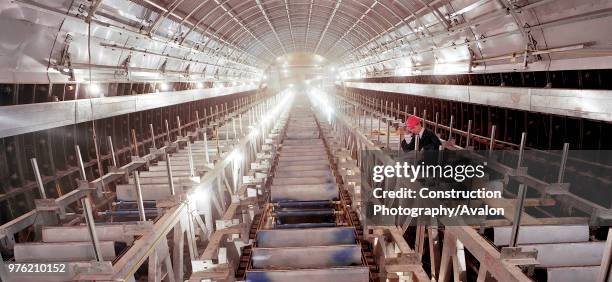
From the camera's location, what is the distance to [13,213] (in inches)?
252

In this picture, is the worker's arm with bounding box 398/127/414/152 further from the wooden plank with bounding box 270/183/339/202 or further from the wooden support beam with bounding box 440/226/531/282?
the wooden support beam with bounding box 440/226/531/282

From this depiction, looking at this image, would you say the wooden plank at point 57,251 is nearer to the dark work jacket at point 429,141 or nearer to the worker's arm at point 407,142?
the dark work jacket at point 429,141

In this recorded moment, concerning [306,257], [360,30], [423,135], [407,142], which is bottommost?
[306,257]

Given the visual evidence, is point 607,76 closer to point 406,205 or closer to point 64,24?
point 406,205

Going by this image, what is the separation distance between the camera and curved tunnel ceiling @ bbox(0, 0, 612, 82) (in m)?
6.09

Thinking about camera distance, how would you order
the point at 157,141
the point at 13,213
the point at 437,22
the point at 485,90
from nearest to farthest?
the point at 13,213 → the point at 485,90 → the point at 437,22 → the point at 157,141

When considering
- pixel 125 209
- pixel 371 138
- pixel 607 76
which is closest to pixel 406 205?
pixel 371 138

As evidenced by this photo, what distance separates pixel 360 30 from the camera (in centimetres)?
2008

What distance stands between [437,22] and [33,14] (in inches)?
410

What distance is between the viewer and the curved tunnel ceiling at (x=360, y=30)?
609 centimetres

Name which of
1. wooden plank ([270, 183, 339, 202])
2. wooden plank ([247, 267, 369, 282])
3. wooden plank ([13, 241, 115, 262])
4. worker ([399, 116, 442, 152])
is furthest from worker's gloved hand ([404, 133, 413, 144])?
wooden plank ([13, 241, 115, 262])

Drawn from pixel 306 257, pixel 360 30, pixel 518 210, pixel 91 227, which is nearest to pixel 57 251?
pixel 91 227

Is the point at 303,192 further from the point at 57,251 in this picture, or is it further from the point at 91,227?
the point at 91,227

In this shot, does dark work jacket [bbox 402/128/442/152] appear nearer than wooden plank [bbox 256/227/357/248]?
No
